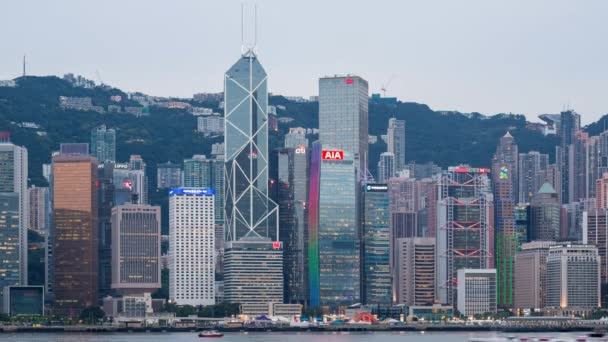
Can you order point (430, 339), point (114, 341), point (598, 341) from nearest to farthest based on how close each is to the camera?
point (598, 341), point (114, 341), point (430, 339)

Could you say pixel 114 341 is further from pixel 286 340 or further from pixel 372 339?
pixel 372 339

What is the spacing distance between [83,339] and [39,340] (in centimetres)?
543

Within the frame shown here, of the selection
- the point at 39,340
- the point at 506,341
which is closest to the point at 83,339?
the point at 39,340

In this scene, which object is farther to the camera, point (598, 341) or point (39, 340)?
point (39, 340)

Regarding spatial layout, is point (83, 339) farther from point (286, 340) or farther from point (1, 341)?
point (286, 340)

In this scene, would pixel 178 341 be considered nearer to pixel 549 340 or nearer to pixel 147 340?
pixel 147 340

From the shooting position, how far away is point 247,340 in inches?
7072

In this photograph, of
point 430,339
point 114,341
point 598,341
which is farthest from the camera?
point 430,339

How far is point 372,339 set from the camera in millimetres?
186875

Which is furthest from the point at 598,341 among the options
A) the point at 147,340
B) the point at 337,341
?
the point at 147,340

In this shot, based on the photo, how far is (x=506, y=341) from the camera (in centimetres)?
10444

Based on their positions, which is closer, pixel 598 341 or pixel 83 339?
pixel 598 341

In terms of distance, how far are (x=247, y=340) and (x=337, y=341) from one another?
10041mm

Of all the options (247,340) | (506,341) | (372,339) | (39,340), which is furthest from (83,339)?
(506,341)
